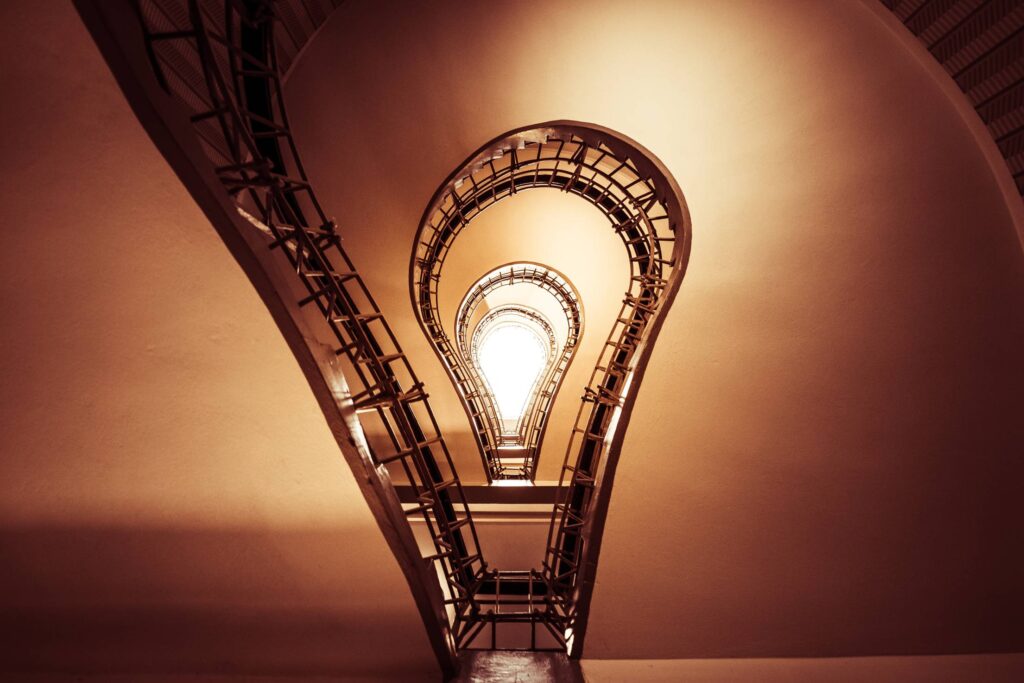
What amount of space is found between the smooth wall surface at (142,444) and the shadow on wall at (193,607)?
1 centimetres

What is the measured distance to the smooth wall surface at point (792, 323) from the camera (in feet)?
11.0

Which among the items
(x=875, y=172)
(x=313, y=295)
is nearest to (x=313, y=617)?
(x=313, y=295)

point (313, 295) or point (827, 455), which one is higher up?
point (313, 295)

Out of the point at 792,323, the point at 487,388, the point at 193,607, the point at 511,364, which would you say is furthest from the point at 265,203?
the point at 511,364

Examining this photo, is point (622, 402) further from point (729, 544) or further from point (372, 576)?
point (372, 576)

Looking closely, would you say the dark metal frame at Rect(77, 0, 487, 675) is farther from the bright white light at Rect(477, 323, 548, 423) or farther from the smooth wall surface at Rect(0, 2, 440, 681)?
the bright white light at Rect(477, 323, 548, 423)

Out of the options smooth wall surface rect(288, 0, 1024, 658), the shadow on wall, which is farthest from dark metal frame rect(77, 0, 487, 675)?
smooth wall surface rect(288, 0, 1024, 658)

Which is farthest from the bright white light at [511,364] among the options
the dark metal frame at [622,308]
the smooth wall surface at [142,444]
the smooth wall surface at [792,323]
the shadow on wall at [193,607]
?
the smooth wall surface at [142,444]

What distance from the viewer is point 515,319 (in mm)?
14867

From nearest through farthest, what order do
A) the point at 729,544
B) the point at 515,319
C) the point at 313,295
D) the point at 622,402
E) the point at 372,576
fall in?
the point at 313,295, the point at 372,576, the point at 622,402, the point at 729,544, the point at 515,319

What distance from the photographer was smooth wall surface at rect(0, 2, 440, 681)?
199 cm

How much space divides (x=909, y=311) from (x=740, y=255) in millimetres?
1337

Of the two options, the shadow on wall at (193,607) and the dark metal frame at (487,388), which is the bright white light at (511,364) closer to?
the dark metal frame at (487,388)

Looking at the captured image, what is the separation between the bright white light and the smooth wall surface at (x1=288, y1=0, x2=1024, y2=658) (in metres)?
12.5
